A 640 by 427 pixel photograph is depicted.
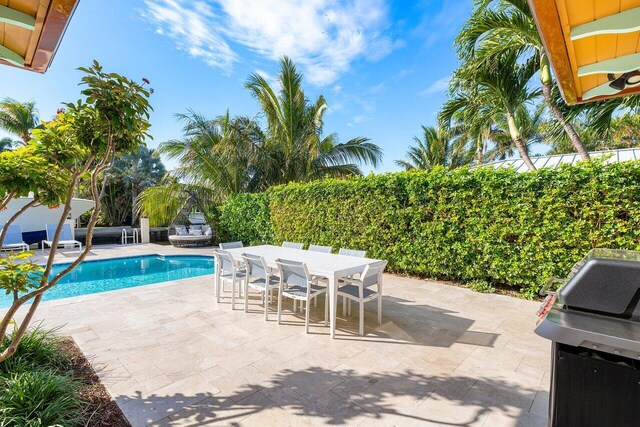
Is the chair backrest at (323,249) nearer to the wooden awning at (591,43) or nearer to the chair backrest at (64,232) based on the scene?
the wooden awning at (591,43)

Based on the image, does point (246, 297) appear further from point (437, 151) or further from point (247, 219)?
point (437, 151)

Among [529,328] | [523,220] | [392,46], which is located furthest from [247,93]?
[529,328]

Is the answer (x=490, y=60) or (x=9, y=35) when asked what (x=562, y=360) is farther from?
(x=490, y=60)

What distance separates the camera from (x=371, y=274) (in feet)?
14.2

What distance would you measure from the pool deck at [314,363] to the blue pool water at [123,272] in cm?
290

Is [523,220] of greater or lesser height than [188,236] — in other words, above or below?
above

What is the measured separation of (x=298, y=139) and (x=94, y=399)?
11.7 m

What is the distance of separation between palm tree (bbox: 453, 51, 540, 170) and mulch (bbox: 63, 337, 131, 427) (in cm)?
905

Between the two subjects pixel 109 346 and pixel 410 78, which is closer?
pixel 109 346

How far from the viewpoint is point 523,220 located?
5781mm

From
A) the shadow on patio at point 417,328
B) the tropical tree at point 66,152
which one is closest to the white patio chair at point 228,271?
the shadow on patio at point 417,328

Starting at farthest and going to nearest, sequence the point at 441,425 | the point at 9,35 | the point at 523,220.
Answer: the point at 523,220 → the point at 441,425 → the point at 9,35

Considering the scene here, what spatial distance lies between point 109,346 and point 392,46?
11.3 m

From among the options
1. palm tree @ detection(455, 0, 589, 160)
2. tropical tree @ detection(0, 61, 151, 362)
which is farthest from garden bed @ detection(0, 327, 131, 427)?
palm tree @ detection(455, 0, 589, 160)
